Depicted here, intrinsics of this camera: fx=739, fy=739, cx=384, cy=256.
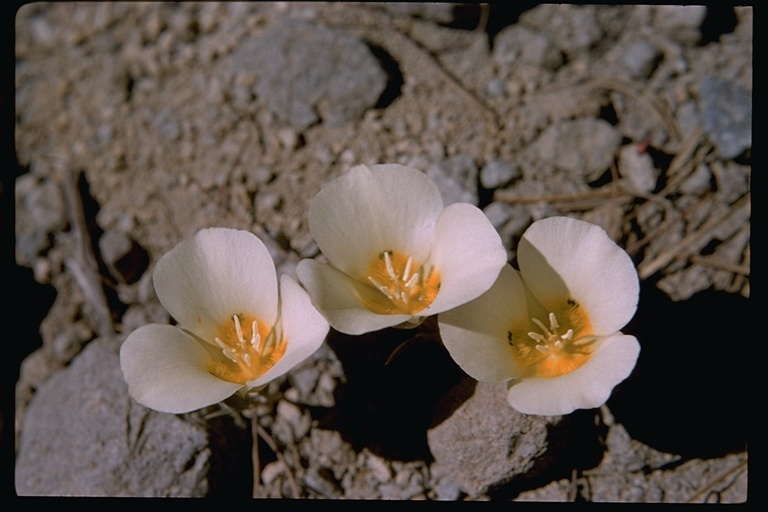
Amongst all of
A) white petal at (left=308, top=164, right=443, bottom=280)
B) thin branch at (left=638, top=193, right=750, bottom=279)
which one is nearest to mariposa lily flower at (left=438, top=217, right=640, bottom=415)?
white petal at (left=308, top=164, right=443, bottom=280)

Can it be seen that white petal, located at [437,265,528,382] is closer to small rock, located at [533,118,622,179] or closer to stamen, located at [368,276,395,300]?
stamen, located at [368,276,395,300]

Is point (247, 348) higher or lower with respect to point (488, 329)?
lower

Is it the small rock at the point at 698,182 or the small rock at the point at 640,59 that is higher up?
the small rock at the point at 640,59

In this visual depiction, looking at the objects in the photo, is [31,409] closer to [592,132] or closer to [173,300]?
[173,300]

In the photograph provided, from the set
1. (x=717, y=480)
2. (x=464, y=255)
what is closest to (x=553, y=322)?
(x=464, y=255)

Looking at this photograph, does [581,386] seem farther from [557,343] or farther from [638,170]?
[638,170]

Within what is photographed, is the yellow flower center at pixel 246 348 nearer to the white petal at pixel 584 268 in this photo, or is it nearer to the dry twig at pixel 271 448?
the dry twig at pixel 271 448

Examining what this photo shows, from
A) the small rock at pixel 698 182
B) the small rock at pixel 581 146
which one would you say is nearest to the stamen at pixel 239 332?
the small rock at pixel 581 146
